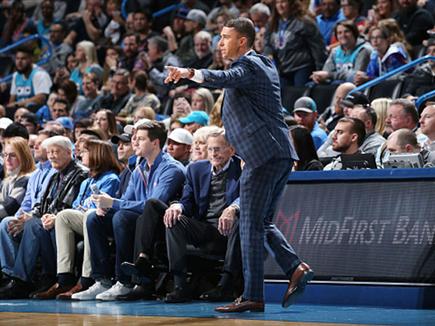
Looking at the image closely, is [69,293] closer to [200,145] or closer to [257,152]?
[200,145]

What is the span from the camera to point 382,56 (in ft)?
40.0

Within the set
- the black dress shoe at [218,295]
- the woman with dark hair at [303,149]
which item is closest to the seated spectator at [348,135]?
the woman with dark hair at [303,149]

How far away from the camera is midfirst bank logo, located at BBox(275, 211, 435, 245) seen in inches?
287

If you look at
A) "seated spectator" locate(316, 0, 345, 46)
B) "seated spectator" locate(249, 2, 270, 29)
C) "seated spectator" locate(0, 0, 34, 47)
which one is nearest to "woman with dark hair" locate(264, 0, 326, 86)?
"seated spectator" locate(249, 2, 270, 29)

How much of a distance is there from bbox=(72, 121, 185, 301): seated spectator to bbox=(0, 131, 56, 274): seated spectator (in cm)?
112

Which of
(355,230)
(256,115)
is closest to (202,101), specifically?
(355,230)

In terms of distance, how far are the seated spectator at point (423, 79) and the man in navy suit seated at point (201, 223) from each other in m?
3.30

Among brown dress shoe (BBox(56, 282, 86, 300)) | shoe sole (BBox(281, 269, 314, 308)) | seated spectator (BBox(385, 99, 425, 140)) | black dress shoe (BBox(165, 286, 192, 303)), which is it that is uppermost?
seated spectator (BBox(385, 99, 425, 140))

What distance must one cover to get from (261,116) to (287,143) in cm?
25

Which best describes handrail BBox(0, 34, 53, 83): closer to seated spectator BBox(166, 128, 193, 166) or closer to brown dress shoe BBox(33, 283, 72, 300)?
seated spectator BBox(166, 128, 193, 166)

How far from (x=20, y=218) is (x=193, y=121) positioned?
2174mm

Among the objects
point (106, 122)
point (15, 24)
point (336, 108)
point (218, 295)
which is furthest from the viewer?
point (15, 24)

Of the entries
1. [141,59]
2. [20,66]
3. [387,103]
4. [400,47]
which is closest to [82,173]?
[387,103]

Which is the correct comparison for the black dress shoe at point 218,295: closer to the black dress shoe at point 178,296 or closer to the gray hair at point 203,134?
the black dress shoe at point 178,296
